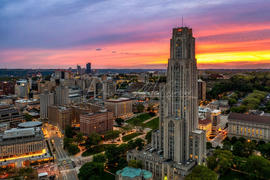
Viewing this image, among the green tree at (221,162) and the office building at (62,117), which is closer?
the green tree at (221,162)

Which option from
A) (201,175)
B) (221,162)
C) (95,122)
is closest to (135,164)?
(201,175)

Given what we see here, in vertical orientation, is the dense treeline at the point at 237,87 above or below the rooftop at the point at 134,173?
above

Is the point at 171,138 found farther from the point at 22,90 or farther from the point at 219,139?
the point at 22,90

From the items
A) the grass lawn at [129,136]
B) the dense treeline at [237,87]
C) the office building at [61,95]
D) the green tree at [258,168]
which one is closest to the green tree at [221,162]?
the green tree at [258,168]

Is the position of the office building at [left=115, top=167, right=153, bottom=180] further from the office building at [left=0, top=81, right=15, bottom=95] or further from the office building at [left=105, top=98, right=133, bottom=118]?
the office building at [left=0, top=81, right=15, bottom=95]

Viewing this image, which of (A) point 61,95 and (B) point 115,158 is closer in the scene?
(B) point 115,158

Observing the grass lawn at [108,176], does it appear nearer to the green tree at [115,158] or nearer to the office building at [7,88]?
the green tree at [115,158]
